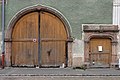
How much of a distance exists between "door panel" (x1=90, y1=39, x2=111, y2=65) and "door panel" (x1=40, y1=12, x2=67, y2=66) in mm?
1717

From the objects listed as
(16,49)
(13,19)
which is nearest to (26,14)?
(13,19)

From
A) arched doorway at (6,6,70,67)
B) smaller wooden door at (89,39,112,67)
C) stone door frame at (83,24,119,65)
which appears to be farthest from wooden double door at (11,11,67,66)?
smaller wooden door at (89,39,112,67)

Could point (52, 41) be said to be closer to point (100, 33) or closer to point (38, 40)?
point (38, 40)

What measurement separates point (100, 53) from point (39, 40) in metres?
3.81

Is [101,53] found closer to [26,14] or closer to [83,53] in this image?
[83,53]

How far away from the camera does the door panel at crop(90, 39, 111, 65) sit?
2050cm

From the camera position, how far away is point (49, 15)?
2073 cm

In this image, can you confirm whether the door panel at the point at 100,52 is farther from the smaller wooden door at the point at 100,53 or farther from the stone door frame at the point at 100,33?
the stone door frame at the point at 100,33

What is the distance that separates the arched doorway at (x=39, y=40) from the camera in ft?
67.7

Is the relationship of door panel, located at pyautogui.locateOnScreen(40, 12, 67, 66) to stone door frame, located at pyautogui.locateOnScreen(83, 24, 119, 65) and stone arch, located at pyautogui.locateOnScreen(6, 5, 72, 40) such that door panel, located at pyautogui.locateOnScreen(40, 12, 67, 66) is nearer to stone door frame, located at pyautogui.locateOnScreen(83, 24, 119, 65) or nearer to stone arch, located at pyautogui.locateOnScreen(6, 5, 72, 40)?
stone arch, located at pyautogui.locateOnScreen(6, 5, 72, 40)

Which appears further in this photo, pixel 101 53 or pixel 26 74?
pixel 101 53

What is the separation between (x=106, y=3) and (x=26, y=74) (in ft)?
22.8

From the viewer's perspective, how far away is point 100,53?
67.3ft

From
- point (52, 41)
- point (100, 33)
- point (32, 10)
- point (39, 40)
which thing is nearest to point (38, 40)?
point (39, 40)
